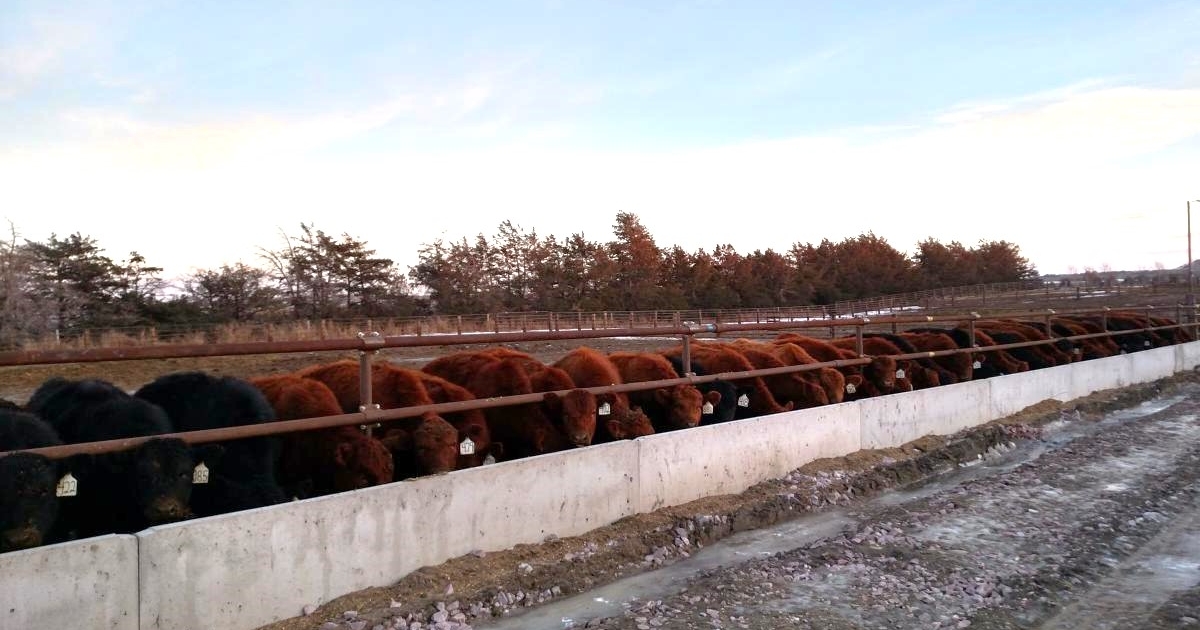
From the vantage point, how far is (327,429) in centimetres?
658

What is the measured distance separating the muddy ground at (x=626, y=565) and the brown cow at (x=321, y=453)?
960 millimetres

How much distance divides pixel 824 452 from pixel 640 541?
353cm

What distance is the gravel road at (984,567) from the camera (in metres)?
4.79

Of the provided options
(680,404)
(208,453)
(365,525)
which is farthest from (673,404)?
(208,453)

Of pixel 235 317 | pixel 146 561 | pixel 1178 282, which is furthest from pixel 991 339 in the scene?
pixel 1178 282

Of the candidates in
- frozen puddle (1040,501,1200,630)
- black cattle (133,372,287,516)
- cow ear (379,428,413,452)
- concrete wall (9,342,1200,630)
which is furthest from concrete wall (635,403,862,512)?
frozen puddle (1040,501,1200,630)

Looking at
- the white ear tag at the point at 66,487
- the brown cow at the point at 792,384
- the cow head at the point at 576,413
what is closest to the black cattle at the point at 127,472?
the white ear tag at the point at 66,487

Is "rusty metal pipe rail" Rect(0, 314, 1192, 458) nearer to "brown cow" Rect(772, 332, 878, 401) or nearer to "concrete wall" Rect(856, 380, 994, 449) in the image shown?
"concrete wall" Rect(856, 380, 994, 449)

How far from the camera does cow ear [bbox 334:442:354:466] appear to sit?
20.0 feet

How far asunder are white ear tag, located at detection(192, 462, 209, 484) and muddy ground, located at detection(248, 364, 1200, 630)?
0.98 meters

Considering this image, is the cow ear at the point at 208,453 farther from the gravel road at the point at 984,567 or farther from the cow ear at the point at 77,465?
the gravel road at the point at 984,567

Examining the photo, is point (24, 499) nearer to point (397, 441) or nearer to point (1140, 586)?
point (397, 441)

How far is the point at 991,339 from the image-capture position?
1517cm

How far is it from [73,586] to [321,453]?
2473 millimetres
